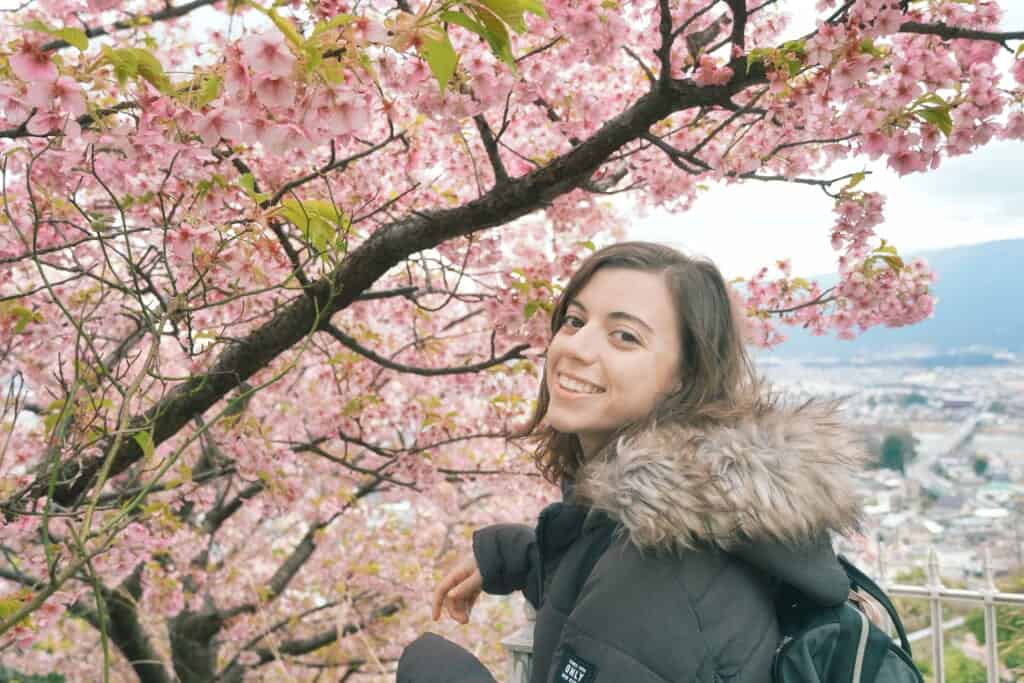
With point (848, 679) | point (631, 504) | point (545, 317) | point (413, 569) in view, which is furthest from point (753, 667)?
point (413, 569)

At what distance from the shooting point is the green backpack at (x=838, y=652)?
3.45 ft

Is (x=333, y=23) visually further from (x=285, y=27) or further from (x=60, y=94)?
(x=60, y=94)

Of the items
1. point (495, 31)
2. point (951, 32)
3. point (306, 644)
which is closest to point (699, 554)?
point (495, 31)

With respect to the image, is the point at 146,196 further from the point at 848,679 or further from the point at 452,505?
the point at 452,505

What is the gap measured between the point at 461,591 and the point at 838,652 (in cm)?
75

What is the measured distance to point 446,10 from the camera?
4.12ft

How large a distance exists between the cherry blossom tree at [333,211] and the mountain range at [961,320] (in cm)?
25

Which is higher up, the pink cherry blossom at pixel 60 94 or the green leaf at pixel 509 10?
the green leaf at pixel 509 10

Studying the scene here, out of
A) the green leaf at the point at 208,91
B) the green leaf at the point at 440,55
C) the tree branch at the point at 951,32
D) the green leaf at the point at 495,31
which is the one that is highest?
the tree branch at the point at 951,32

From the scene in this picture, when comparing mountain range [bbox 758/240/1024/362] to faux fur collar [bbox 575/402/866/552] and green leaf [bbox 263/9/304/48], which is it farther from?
green leaf [bbox 263/9/304/48]

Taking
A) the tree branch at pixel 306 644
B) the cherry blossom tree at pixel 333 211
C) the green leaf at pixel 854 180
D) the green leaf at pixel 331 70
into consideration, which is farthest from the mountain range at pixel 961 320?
the tree branch at pixel 306 644

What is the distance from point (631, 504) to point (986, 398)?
11302 millimetres

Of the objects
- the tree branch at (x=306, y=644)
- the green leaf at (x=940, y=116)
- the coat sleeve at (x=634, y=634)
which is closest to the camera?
the coat sleeve at (x=634, y=634)

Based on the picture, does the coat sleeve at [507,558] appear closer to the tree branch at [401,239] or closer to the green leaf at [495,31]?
the tree branch at [401,239]
